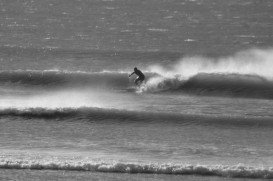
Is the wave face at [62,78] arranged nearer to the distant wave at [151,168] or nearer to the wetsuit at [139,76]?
the wetsuit at [139,76]

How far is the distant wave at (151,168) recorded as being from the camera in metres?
25.6

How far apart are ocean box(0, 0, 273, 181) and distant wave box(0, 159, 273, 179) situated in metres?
0.03

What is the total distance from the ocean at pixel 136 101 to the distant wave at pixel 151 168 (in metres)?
0.03

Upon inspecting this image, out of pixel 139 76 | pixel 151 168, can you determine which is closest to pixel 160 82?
pixel 139 76

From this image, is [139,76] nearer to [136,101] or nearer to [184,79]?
[136,101]

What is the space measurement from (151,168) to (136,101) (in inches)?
459

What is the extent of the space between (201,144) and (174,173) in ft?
12.4

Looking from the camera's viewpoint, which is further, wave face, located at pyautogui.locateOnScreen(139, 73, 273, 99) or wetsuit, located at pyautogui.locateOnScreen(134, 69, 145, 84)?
wetsuit, located at pyautogui.locateOnScreen(134, 69, 145, 84)

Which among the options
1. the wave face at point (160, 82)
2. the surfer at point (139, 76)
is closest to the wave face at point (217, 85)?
the wave face at point (160, 82)

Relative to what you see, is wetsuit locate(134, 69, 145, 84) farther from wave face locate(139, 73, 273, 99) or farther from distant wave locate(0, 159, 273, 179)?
distant wave locate(0, 159, 273, 179)

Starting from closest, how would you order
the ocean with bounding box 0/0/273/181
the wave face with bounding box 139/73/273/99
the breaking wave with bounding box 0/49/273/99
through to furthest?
the ocean with bounding box 0/0/273/181 → the wave face with bounding box 139/73/273/99 → the breaking wave with bounding box 0/49/273/99

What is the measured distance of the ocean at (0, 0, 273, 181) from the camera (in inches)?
1051

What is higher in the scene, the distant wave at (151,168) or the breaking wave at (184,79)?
the breaking wave at (184,79)

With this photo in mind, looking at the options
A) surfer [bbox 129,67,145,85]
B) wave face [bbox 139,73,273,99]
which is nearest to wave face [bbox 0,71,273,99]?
wave face [bbox 139,73,273,99]
